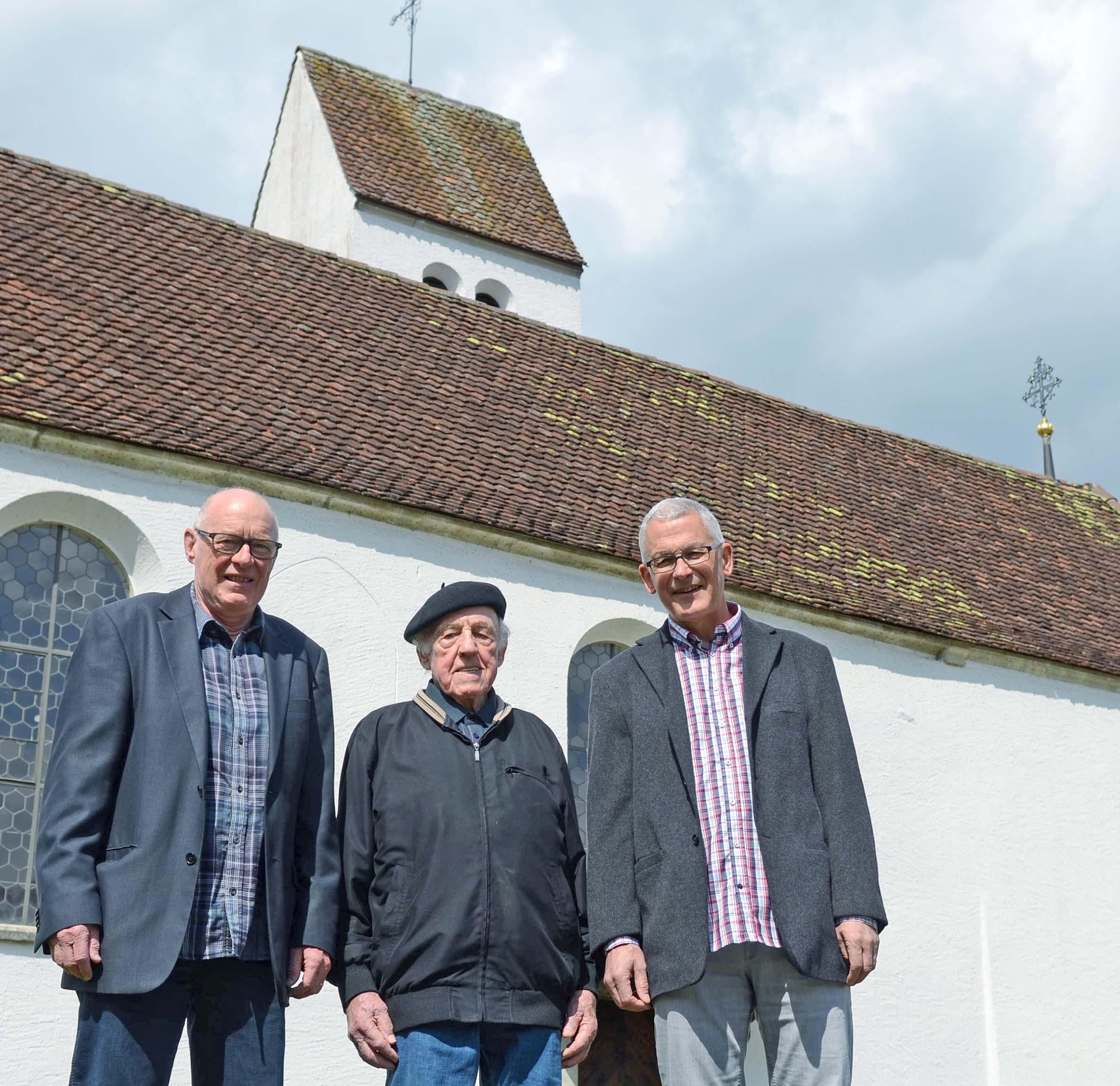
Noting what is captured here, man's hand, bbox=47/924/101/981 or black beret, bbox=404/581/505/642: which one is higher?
black beret, bbox=404/581/505/642

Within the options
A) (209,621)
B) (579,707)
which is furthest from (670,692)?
(579,707)

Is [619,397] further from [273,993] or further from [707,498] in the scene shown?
[273,993]

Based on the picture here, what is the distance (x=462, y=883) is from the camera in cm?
460

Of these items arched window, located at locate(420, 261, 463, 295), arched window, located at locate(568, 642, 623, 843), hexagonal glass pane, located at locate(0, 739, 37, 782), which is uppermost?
arched window, located at locate(420, 261, 463, 295)

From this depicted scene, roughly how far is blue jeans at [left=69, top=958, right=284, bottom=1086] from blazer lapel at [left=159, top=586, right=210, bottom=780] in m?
0.57

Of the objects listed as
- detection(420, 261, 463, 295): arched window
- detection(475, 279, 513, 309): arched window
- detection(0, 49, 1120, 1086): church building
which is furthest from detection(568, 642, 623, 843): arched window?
detection(475, 279, 513, 309): arched window

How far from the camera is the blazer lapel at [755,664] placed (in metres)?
4.73

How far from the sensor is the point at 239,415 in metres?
12.8

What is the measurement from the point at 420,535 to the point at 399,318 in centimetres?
387

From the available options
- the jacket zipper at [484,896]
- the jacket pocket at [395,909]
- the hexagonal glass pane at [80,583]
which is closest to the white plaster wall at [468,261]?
the hexagonal glass pane at [80,583]

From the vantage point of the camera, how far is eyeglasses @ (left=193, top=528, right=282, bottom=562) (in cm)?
472

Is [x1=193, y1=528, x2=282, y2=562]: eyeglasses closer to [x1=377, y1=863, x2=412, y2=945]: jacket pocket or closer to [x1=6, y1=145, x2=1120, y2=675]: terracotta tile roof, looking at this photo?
[x1=377, y1=863, x2=412, y2=945]: jacket pocket

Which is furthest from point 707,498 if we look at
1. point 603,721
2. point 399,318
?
point 603,721

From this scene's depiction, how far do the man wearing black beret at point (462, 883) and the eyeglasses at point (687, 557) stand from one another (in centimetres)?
59
